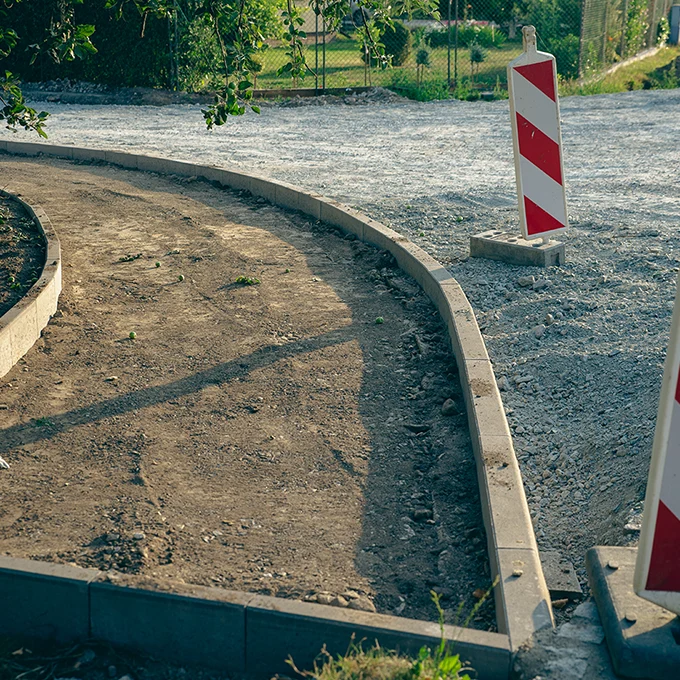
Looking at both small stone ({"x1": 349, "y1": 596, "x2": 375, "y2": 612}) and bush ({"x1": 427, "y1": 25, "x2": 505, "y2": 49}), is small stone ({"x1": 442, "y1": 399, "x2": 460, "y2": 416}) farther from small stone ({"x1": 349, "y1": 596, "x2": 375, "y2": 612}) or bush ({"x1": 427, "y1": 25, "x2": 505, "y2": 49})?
bush ({"x1": 427, "y1": 25, "x2": 505, "y2": 49})

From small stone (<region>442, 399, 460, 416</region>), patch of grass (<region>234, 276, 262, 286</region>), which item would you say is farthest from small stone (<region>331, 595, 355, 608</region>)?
patch of grass (<region>234, 276, 262, 286</region>)

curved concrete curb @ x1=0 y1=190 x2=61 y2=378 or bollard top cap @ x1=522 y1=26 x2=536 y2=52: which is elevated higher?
bollard top cap @ x1=522 y1=26 x2=536 y2=52

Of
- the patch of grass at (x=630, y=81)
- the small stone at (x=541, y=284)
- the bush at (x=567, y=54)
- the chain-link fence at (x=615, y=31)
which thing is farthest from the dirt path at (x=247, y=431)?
the chain-link fence at (x=615, y=31)

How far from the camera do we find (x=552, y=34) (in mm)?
A: 21516

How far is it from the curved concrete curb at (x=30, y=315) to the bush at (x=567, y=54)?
15.7 metres

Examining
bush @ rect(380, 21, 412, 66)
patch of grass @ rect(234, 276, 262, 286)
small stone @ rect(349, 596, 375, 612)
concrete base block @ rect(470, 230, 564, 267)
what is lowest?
small stone @ rect(349, 596, 375, 612)

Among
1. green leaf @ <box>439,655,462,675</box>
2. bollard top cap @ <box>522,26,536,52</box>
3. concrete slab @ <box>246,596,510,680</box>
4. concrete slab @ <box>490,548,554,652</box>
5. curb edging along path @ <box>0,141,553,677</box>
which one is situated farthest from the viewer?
bollard top cap @ <box>522,26,536,52</box>

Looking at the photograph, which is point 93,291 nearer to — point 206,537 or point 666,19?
point 206,537

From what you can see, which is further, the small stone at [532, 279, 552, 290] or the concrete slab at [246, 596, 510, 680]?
the small stone at [532, 279, 552, 290]

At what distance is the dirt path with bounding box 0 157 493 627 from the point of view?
409 centimetres

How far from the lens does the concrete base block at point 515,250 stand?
756 cm

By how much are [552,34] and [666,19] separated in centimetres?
749

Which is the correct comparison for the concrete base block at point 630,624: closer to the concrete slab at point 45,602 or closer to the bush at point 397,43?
the concrete slab at point 45,602

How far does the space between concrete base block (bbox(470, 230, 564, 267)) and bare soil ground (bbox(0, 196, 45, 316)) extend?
373 centimetres
